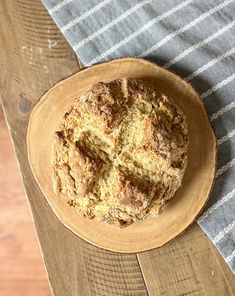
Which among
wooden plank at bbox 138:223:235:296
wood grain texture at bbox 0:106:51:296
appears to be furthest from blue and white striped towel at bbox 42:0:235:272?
wood grain texture at bbox 0:106:51:296

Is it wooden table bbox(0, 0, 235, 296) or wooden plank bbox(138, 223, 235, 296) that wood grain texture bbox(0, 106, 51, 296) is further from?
wooden plank bbox(138, 223, 235, 296)

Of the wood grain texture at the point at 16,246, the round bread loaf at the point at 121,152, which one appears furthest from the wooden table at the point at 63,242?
the wood grain texture at the point at 16,246

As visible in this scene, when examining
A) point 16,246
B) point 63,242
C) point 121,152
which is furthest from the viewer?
point 16,246

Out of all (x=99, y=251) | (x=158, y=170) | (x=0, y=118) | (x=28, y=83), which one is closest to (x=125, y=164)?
(x=158, y=170)

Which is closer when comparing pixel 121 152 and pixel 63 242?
pixel 121 152

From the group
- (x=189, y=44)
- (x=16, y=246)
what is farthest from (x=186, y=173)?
(x=16, y=246)

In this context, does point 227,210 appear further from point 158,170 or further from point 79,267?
point 79,267

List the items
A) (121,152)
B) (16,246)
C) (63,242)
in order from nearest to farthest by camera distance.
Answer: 1. (121,152)
2. (63,242)
3. (16,246)

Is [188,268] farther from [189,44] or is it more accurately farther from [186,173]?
[189,44]

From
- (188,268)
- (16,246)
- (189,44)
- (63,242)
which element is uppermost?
(189,44)
